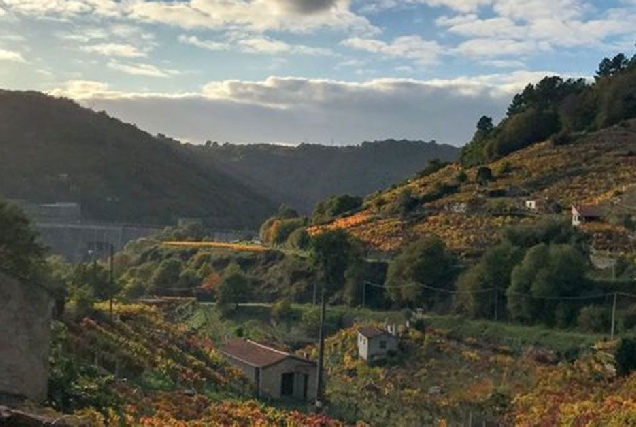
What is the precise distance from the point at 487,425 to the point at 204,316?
2709 centimetres

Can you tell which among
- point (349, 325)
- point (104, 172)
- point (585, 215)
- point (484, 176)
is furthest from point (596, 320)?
point (104, 172)

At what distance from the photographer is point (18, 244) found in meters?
31.7

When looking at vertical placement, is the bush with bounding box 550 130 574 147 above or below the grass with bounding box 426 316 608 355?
above

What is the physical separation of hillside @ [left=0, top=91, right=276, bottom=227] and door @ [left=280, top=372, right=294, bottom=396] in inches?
3754

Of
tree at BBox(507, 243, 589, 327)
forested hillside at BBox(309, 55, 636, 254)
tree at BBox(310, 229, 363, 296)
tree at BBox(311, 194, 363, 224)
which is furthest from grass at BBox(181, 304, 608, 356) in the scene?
tree at BBox(311, 194, 363, 224)

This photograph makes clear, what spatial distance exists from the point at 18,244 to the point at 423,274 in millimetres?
26078

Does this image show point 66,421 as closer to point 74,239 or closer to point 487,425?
point 487,425

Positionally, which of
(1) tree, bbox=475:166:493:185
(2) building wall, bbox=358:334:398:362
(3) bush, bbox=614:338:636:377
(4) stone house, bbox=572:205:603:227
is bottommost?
(2) building wall, bbox=358:334:398:362

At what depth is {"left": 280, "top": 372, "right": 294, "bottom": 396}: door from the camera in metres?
32.0


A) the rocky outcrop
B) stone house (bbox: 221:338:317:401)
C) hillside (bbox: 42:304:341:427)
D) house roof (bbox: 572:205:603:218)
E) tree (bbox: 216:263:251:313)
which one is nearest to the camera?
the rocky outcrop

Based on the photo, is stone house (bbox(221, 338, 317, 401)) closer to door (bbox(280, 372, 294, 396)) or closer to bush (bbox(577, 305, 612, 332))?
door (bbox(280, 372, 294, 396))

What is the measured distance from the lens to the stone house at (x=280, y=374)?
31.4 m

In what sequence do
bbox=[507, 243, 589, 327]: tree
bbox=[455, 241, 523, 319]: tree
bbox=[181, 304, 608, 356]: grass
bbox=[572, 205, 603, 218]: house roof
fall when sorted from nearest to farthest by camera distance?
bbox=[181, 304, 608, 356]: grass
bbox=[507, 243, 589, 327]: tree
bbox=[455, 241, 523, 319]: tree
bbox=[572, 205, 603, 218]: house roof

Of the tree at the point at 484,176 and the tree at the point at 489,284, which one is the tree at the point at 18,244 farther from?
the tree at the point at 484,176
